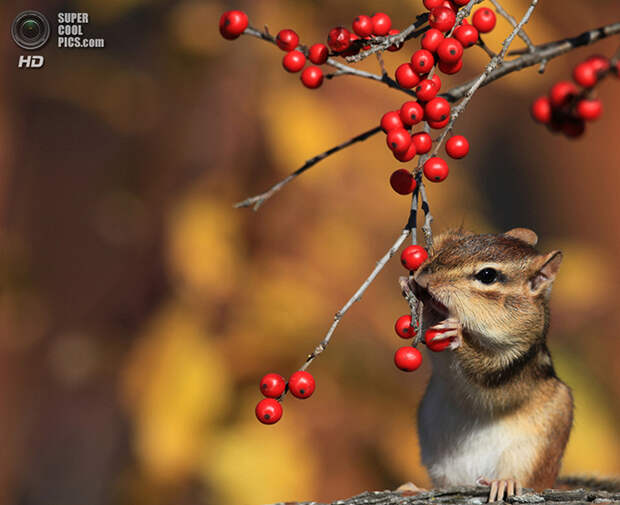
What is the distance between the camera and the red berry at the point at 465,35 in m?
1.66

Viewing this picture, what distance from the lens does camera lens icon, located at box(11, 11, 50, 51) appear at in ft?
13.5

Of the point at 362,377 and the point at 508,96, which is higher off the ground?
the point at 508,96

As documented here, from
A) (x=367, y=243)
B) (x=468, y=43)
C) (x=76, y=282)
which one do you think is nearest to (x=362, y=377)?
(x=367, y=243)

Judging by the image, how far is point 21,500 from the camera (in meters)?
4.28

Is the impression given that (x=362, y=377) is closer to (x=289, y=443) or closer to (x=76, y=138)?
(x=289, y=443)

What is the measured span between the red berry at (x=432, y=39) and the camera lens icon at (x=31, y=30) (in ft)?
10.2

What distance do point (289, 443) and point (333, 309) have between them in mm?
771

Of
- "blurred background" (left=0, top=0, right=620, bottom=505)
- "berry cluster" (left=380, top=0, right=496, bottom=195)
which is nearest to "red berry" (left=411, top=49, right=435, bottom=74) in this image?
"berry cluster" (left=380, top=0, right=496, bottom=195)

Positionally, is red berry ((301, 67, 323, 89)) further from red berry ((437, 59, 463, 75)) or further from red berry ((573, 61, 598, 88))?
red berry ((573, 61, 598, 88))

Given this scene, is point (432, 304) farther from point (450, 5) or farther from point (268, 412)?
point (450, 5)

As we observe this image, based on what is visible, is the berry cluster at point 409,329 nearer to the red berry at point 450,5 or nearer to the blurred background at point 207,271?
the red berry at point 450,5

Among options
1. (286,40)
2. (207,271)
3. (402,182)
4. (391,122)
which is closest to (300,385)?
(402,182)

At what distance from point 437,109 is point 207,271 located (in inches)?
96.1

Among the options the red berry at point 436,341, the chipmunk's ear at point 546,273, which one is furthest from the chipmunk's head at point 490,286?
the red berry at point 436,341
